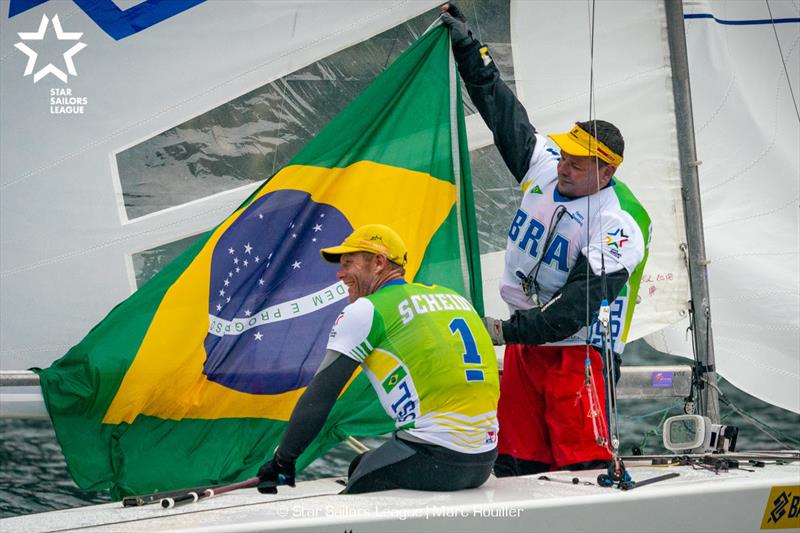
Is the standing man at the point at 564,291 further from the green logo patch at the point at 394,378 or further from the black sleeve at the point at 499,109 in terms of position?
the green logo patch at the point at 394,378

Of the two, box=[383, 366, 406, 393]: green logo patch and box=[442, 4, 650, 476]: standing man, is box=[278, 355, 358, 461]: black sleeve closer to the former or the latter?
box=[383, 366, 406, 393]: green logo patch

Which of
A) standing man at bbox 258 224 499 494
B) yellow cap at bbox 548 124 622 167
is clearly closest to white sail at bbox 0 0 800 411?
yellow cap at bbox 548 124 622 167

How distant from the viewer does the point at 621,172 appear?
4664 millimetres

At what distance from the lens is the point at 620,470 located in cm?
329

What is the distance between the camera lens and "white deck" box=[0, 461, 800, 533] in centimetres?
282

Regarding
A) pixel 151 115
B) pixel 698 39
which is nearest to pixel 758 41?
pixel 698 39

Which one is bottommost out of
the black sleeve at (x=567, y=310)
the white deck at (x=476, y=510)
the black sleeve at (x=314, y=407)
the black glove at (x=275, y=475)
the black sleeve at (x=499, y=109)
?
the white deck at (x=476, y=510)

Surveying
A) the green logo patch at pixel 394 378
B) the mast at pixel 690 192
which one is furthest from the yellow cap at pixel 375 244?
the mast at pixel 690 192

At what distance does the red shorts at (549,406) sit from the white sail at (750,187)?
3.69ft

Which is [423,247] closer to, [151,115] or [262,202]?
[262,202]

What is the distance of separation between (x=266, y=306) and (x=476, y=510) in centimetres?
141

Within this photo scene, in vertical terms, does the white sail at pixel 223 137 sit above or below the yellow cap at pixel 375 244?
above

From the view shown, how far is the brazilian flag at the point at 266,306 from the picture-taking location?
3.97 m

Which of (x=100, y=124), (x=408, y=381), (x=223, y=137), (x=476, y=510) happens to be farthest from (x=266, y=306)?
Result: (x=476, y=510)
